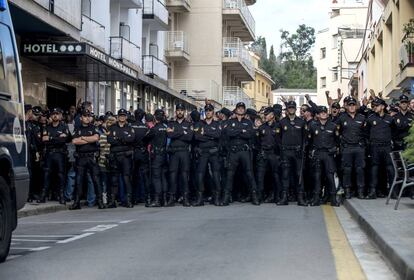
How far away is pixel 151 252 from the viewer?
8172mm

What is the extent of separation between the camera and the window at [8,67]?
8000 mm

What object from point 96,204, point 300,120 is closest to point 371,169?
point 300,120

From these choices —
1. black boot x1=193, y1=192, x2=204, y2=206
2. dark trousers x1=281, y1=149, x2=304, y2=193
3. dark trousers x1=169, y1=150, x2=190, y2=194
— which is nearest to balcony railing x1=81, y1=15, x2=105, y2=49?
dark trousers x1=169, y1=150, x2=190, y2=194

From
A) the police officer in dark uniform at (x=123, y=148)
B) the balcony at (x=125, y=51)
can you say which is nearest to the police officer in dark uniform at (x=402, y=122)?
the police officer in dark uniform at (x=123, y=148)

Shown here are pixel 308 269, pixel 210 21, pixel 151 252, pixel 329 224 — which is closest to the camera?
pixel 308 269

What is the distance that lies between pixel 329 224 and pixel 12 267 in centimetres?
555

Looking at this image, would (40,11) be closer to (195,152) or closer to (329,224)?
(195,152)

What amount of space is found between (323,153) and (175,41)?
31.5m

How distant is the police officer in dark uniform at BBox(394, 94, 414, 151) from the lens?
14.6 metres

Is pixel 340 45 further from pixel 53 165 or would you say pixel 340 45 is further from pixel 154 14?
pixel 53 165

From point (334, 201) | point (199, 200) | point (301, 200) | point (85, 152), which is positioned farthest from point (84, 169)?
point (334, 201)

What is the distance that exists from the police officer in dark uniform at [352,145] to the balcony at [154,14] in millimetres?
20077

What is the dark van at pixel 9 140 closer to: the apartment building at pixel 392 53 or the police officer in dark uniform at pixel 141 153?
the police officer in dark uniform at pixel 141 153

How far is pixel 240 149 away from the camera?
48.9 ft
